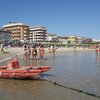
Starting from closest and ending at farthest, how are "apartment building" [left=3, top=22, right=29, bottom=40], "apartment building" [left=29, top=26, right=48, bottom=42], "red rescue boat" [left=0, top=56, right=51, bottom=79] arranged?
"red rescue boat" [left=0, top=56, right=51, bottom=79] < "apartment building" [left=3, top=22, right=29, bottom=40] < "apartment building" [left=29, top=26, right=48, bottom=42]

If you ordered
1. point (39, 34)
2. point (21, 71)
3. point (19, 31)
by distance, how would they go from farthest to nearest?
point (39, 34)
point (19, 31)
point (21, 71)

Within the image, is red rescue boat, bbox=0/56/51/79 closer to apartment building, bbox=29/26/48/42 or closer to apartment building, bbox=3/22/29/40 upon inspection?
apartment building, bbox=3/22/29/40

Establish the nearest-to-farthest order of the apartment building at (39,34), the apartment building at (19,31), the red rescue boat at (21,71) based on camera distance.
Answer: the red rescue boat at (21,71)
the apartment building at (19,31)
the apartment building at (39,34)

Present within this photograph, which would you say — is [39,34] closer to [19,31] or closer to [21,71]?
[19,31]

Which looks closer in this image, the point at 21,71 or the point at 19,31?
the point at 21,71

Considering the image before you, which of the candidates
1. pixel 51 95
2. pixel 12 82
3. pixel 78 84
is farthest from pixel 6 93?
pixel 78 84

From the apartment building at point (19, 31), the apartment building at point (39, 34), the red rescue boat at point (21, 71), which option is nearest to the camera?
the red rescue boat at point (21, 71)

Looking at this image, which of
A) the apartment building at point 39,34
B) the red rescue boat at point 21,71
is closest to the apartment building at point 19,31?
the apartment building at point 39,34

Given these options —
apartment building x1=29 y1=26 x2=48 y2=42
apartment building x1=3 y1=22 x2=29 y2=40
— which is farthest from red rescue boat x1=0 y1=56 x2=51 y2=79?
apartment building x1=29 y1=26 x2=48 y2=42

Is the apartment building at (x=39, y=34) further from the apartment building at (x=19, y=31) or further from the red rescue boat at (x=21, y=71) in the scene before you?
the red rescue boat at (x=21, y=71)

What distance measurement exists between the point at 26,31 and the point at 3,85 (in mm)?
143641

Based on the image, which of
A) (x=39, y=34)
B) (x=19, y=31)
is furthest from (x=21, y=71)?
(x=39, y=34)

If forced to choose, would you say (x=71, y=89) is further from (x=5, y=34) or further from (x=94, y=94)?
(x=5, y=34)

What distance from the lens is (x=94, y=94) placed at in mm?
10242
